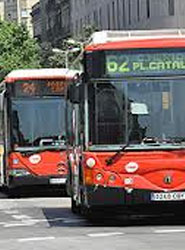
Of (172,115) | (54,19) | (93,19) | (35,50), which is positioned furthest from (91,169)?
(54,19)

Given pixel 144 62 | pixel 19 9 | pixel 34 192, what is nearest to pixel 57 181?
pixel 34 192

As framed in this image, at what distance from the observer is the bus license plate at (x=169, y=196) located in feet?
55.1

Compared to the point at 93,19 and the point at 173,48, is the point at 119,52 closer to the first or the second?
the point at 173,48

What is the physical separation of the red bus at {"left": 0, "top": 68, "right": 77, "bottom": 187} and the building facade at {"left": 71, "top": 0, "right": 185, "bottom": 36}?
4684cm

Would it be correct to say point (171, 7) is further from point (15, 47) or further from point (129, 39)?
point (129, 39)

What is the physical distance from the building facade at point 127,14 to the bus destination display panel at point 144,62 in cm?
5636

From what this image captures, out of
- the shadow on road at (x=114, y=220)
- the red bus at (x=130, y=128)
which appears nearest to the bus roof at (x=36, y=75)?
the shadow on road at (x=114, y=220)

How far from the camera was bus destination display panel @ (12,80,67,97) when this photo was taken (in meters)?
26.9

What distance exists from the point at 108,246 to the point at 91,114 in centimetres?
331

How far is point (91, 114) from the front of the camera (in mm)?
16828

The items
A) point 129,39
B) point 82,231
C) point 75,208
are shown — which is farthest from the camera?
point 75,208

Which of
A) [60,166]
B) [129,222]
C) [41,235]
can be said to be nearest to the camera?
[41,235]

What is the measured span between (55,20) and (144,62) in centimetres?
10266

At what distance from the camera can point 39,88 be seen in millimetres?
27078
